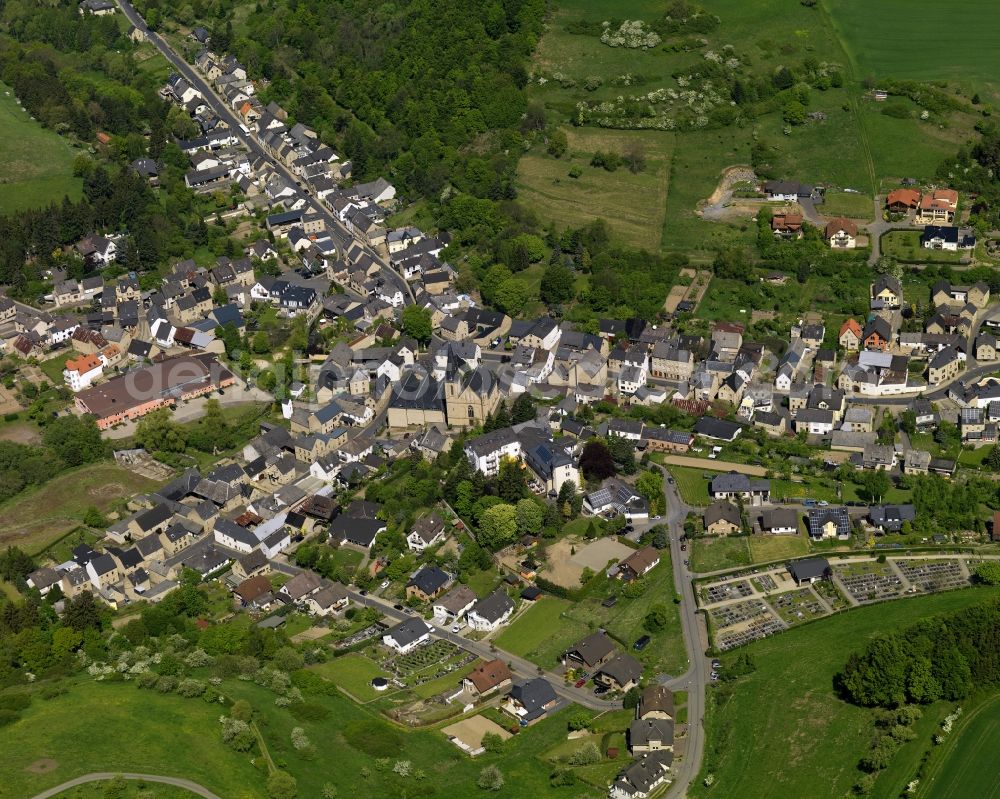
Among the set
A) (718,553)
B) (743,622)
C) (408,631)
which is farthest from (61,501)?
(743,622)

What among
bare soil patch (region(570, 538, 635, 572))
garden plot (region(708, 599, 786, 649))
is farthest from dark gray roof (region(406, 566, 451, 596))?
garden plot (region(708, 599, 786, 649))

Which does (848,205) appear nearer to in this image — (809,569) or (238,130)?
(809,569)

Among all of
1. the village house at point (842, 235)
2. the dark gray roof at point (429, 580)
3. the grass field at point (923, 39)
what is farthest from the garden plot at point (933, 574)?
the grass field at point (923, 39)

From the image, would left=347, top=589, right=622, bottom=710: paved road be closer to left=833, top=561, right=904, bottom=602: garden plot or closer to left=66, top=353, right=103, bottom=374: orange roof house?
left=833, top=561, right=904, bottom=602: garden plot

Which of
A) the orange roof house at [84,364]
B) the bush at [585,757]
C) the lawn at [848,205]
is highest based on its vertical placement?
the lawn at [848,205]

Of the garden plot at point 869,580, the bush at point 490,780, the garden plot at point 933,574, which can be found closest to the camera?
the bush at point 490,780

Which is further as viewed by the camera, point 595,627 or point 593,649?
point 595,627

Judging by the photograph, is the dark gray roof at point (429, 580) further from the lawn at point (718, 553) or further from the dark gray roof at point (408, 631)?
the lawn at point (718, 553)
